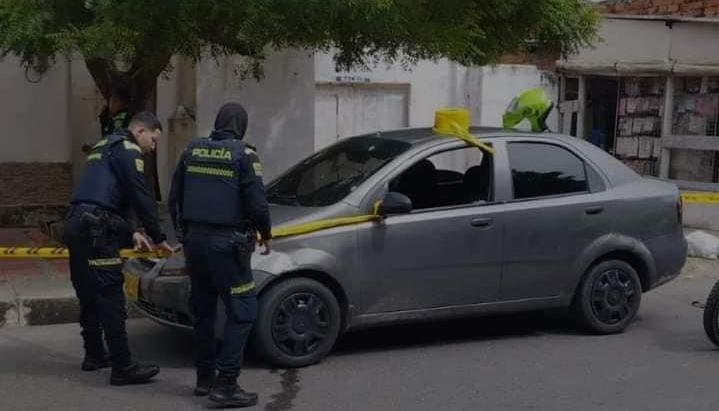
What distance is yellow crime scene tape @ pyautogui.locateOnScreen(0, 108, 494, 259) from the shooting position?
631 centimetres

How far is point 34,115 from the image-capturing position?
38.2 ft

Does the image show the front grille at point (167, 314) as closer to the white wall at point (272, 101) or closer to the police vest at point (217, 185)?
the police vest at point (217, 185)

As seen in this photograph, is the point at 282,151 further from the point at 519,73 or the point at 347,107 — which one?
the point at 519,73

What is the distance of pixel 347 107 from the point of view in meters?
14.2

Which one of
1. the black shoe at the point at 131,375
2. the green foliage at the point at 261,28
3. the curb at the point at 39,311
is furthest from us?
the curb at the point at 39,311

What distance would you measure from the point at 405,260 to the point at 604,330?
1734 millimetres

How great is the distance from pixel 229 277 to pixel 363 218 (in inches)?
49.9

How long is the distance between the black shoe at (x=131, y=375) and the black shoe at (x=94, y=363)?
1.20 ft

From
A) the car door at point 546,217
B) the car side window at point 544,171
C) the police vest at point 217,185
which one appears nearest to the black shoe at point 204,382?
the police vest at point 217,185

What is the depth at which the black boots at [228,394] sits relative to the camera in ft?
18.2

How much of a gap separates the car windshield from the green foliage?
36.0 inches

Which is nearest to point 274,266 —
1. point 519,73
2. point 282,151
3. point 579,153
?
point 579,153

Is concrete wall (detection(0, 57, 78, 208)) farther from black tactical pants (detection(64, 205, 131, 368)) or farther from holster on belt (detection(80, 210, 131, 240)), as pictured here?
holster on belt (detection(80, 210, 131, 240))

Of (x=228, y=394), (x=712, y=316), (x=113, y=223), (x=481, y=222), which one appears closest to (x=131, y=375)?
(x=228, y=394)
